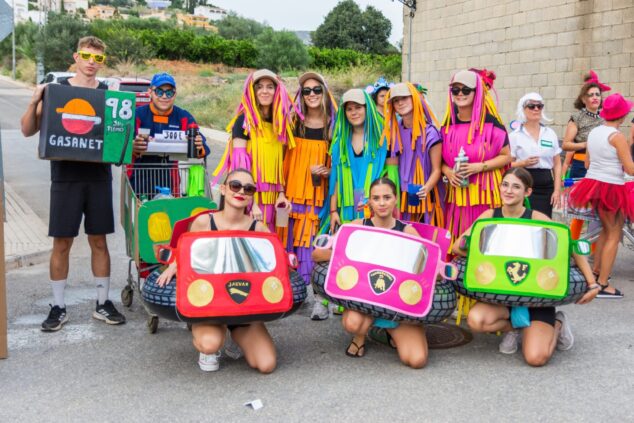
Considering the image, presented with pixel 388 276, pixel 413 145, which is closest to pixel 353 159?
pixel 413 145

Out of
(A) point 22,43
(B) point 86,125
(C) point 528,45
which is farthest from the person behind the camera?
(A) point 22,43

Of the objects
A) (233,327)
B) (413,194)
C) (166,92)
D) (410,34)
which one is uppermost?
(410,34)

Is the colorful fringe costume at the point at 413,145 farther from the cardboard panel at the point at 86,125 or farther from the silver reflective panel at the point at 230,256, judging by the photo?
the cardboard panel at the point at 86,125

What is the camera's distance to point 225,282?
165 inches

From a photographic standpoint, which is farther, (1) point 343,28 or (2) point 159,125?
(1) point 343,28

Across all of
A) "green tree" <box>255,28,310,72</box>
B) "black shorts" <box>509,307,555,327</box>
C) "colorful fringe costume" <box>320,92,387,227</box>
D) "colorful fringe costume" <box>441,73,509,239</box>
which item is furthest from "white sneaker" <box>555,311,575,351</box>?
"green tree" <box>255,28,310,72</box>

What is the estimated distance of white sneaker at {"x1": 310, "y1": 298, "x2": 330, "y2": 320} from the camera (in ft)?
18.4

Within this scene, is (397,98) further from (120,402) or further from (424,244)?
(120,402)

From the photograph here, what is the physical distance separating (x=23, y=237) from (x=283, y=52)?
34.6m

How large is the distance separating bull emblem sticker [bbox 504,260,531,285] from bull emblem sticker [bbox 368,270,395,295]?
2.48 ft

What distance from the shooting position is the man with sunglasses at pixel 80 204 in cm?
523

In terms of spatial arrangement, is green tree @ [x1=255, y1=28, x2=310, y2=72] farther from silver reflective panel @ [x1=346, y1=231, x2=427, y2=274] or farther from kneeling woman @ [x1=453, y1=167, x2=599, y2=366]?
silver reflective panel @ [x1=346, y1=231, x2=427, y2=274]

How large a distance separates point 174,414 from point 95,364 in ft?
3.41

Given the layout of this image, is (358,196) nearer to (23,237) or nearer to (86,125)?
(86,125)
